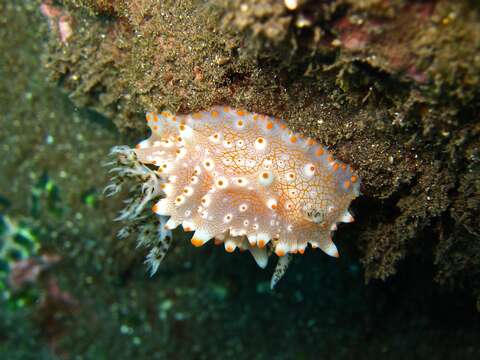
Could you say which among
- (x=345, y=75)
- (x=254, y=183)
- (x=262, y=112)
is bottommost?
(x=254, y=183)

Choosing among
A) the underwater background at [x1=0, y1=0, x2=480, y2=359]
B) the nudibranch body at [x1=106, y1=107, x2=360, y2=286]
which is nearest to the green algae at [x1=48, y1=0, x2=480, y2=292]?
the underwater background at [x1=0, y1=0, x2=480, y2=359]

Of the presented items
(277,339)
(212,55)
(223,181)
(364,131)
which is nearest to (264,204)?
(223,181)

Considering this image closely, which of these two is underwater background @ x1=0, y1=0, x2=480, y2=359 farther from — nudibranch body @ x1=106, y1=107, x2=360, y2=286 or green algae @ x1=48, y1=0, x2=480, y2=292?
nudibranch body @ x1=106, y1=107, x2=360, y2=286

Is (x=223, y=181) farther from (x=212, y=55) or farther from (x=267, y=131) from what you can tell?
(x=212, y=55)

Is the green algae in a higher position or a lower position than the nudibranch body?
higher

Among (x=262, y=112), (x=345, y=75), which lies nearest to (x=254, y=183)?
(x=262, y=112)

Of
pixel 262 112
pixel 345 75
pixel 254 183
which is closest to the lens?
pixel 345 75

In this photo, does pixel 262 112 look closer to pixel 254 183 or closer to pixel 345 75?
pixel 254 183
